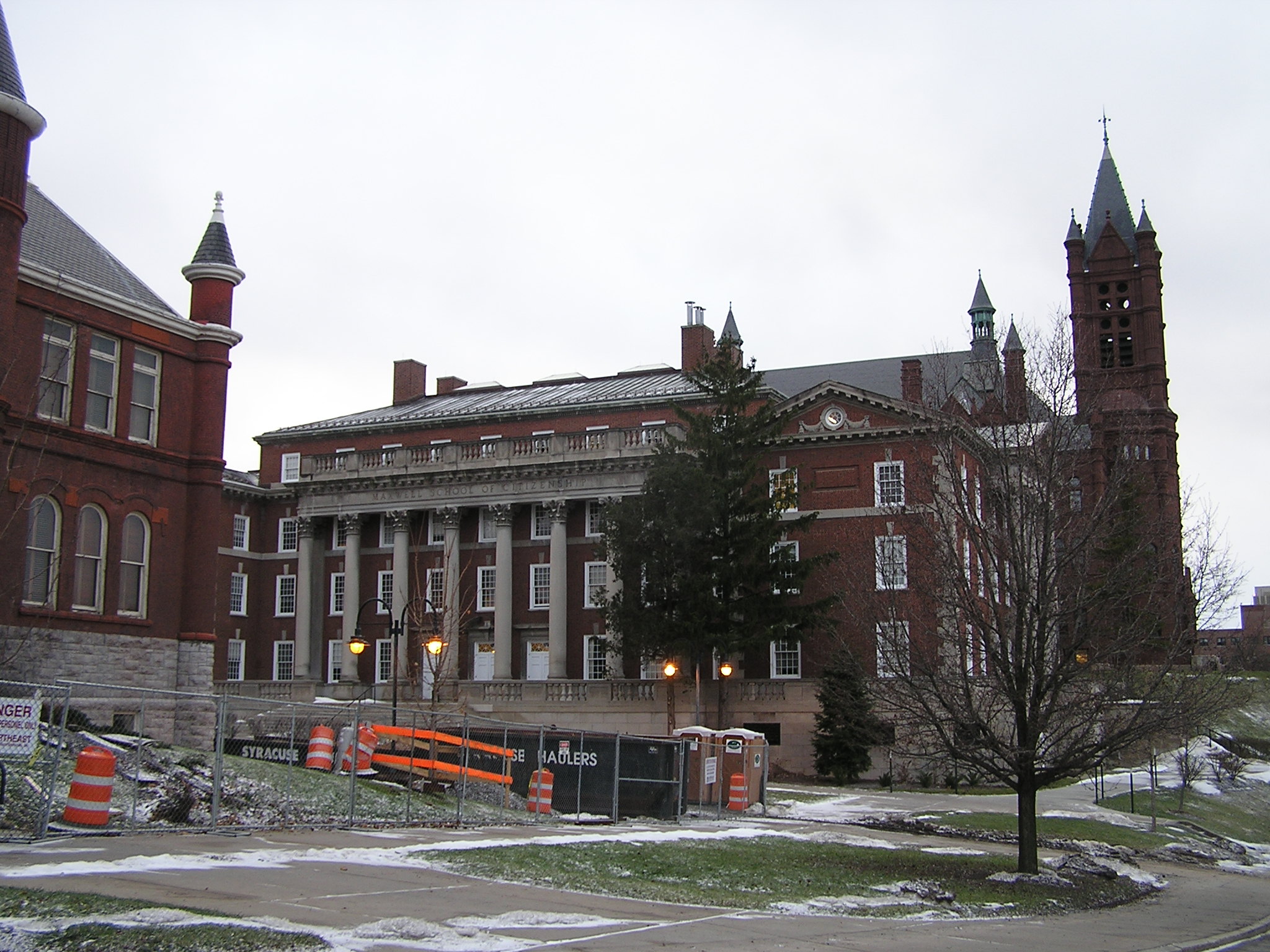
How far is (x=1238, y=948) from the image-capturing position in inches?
666

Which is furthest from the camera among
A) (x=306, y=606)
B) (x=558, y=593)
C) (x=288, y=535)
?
(x=288, y=535)

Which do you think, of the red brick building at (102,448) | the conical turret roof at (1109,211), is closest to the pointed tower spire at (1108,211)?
the conical turret roof at (1109,211)

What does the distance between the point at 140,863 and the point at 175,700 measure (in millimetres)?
19044

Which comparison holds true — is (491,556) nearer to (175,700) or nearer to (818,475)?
(818,475)

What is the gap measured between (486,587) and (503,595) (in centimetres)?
258

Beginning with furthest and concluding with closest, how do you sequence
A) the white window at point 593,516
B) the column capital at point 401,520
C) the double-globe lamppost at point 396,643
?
the column capital at point 401,520
the white window at point 593,516
the double-globe lamppost at point 396,643

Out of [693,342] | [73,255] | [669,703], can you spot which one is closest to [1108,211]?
[693,342]

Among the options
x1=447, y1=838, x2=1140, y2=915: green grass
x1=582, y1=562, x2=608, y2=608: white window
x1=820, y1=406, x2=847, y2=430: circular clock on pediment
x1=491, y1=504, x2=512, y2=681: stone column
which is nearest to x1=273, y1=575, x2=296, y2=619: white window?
x1=491, y1=504, x2=512, y2=681: stone column

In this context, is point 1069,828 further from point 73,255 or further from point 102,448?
point 73,255

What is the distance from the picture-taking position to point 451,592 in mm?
63844

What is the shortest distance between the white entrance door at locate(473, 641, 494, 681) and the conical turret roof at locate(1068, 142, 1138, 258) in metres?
68.1

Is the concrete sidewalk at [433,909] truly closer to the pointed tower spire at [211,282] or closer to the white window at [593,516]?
the pointed tower spire at [211,282]

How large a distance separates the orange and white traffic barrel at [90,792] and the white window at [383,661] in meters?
Answer: 48.0

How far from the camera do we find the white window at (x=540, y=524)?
64938 millimetres
